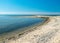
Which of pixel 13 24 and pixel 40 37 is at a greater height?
pixel 40 37

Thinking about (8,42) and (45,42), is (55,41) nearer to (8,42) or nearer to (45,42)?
(45,42)

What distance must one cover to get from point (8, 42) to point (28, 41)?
7.16 feet

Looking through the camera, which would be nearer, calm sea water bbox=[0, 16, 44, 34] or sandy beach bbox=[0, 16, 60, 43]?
sandy beach bbox=[0, 16, 60, 43]

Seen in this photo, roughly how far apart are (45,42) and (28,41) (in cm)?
179

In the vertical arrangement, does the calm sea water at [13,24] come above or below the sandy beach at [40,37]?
below

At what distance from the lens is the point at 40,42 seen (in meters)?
11.2

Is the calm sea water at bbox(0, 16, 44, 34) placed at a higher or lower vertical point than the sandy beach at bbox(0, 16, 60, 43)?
lower

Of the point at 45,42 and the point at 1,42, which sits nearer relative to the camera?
the point at 45,42

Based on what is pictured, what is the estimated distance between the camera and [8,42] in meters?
12.0

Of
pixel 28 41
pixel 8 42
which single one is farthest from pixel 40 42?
pixel 8 42

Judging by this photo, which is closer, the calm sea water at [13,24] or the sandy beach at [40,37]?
the sandy beach at [40,37]

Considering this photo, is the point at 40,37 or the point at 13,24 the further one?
the point at 13,24

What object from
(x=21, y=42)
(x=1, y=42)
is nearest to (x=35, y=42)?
(x=21, y=42)

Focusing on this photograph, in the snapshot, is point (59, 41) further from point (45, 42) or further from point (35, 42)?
point (35, 42)
